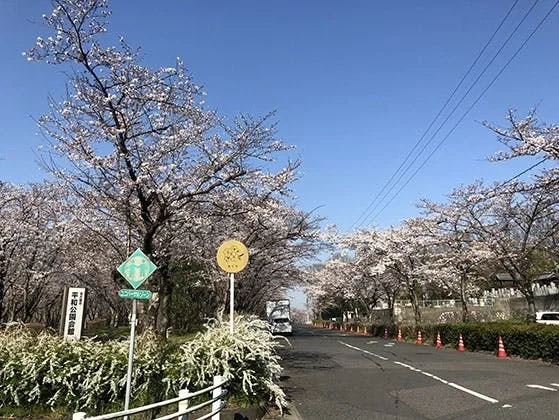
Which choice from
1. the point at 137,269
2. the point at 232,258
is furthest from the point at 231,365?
the point at 137,269

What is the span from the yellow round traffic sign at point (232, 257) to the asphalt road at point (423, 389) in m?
2.90

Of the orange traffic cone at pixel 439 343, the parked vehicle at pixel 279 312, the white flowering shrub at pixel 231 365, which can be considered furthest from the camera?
the parked vehicle at pixel 279 312

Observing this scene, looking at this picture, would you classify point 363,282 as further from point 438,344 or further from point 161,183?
point 161,183

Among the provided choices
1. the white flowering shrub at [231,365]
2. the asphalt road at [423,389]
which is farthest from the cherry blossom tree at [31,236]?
the white flowering shrub at [231,365]

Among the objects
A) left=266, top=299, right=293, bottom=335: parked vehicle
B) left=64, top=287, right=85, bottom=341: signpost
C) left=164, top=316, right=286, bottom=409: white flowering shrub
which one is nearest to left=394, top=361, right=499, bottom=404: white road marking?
left=164, top=316, right=286, bottom=409: white flowering shrub

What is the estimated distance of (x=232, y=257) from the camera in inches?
365

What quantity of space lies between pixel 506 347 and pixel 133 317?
56.9ft

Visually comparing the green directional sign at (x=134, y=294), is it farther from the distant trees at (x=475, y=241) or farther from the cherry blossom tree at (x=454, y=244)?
the cherry blossom tree at (x=454, y=244)

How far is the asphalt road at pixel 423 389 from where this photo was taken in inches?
324

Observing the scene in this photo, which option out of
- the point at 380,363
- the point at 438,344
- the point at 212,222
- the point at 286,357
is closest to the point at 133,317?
the point at 212,222

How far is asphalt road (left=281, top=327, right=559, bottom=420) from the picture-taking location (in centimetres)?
823

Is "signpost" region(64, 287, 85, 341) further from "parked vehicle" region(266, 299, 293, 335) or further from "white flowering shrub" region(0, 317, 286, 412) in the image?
"parked vehicle" region(266, 299, 293, 335)

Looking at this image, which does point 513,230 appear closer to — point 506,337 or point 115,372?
point 506,337

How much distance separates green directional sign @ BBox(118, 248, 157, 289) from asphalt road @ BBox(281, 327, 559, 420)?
12.5 ft
